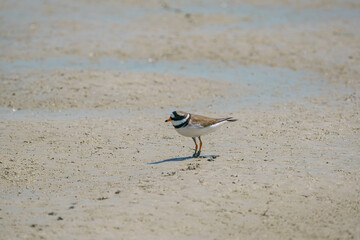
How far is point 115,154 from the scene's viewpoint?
9.57 meters

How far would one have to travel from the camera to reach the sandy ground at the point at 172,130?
712cm

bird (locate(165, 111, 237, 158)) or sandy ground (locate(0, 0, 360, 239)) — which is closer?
sandy ground (locate(0, 0, 360, 239))

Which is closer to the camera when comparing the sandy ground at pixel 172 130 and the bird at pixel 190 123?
the sandy ground at pixel 172 130

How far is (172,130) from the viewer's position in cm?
1089

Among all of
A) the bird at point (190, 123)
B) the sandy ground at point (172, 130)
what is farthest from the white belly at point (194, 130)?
the sandy ground at point (172, 130)

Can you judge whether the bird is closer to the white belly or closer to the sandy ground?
the white belly

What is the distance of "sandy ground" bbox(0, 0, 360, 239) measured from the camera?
7.12 m

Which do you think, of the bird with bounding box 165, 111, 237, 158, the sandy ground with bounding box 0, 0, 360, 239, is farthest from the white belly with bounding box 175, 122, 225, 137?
the sandy ground with bounding box 0, 0, 360, 239

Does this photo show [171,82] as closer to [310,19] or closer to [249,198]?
[249,198]

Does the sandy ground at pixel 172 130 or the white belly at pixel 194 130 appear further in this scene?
the white belly at pixel 194 130

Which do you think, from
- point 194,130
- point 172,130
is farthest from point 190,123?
point 172,130

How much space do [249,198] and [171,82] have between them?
21.2 ft

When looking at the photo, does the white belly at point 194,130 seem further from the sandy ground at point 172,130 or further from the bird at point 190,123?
the sandy ground at point 172,130

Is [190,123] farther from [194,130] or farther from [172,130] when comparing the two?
[172,130]
